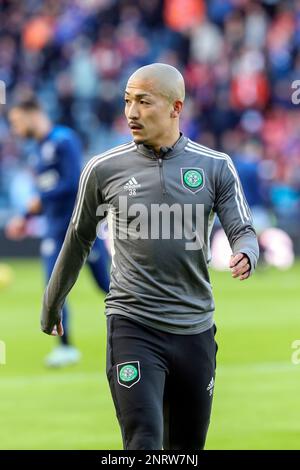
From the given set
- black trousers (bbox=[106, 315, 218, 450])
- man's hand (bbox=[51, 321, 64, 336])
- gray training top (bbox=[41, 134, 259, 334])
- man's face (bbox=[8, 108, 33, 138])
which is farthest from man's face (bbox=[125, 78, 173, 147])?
man's face (bbox=[8, 108, 33, 138])

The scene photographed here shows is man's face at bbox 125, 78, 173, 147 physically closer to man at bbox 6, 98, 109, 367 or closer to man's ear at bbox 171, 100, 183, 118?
man's ear at bbox 171, 100, 183, 118

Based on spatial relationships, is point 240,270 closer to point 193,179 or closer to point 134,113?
point 193,179

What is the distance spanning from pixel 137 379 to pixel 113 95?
21967 millimetres

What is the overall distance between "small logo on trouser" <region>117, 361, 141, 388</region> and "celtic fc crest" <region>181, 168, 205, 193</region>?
3.03 feet

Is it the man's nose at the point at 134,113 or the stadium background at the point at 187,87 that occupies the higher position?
the stadium background at the point at 187,87

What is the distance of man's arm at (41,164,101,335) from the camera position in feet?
20.7

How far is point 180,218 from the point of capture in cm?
619

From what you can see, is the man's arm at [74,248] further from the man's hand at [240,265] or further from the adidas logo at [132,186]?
the man's hand at [240,265]

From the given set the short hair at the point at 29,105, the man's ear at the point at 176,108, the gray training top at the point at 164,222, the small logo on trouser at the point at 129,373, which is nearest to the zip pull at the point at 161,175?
the gray training top at the point at 164,222

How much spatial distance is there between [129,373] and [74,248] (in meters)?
0.76

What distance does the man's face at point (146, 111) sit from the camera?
6191mm

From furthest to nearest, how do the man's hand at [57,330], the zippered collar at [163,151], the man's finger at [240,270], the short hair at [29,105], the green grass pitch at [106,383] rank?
1. the short hair at [29,105]
2. the green grass pitch at [106,383]
3. the man's hand at [57,330]
4. the zippered collar at [163,151]
5. the man's finger at [240,270]

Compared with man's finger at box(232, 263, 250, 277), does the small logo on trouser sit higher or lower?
lower

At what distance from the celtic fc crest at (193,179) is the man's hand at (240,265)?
0.43 meters
